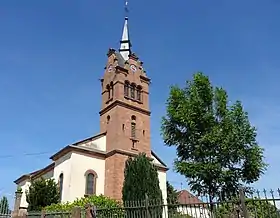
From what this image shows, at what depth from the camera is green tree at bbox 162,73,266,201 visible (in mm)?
19078

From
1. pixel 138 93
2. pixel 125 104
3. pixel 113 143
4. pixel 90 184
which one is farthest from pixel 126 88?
pixel 90 184

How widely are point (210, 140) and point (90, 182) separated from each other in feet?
42.3

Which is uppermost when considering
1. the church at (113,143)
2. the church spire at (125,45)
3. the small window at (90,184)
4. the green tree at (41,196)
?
the church spire at (125,45)

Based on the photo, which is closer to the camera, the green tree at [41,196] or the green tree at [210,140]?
the green tree at [210,140]

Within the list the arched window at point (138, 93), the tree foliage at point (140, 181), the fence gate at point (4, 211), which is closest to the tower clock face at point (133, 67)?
the arched window at point (138, 93)

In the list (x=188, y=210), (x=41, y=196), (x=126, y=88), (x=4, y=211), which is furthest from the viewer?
(x=126, y=88)

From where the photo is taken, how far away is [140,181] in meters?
21.5

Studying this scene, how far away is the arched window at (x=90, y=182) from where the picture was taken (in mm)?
27375

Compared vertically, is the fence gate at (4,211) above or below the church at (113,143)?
below

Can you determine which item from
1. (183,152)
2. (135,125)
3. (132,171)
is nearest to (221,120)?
(183,152)

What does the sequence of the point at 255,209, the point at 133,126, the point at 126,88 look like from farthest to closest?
the point at 126,88 → the point at 133,126 → the point at 255,209

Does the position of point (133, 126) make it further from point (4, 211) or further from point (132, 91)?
point (4, 211)

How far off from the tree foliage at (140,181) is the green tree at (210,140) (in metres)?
2.30

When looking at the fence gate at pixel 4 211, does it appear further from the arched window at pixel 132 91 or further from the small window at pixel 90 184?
the arched window at pixel 132 91
